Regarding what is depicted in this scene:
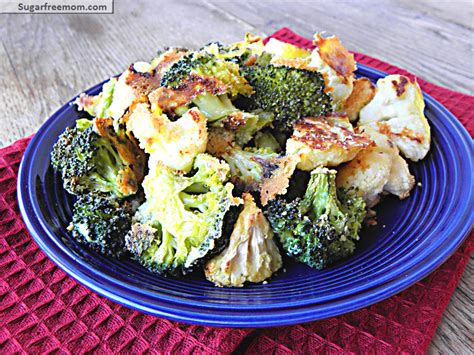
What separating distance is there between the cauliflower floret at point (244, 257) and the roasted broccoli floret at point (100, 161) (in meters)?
0.33

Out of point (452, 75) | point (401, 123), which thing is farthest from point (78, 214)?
point (452, 75)

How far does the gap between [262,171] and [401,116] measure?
545mm

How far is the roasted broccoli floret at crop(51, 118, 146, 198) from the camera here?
4.66 ft

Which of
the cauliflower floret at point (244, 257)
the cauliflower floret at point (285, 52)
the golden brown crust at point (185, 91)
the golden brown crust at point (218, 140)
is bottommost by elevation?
the cauliflower floret at point (244, 257)

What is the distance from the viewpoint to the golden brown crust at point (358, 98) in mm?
1657

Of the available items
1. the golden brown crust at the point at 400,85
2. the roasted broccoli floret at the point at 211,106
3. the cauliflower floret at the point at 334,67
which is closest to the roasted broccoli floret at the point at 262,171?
the roasted broccoli floret at the point at 211,106

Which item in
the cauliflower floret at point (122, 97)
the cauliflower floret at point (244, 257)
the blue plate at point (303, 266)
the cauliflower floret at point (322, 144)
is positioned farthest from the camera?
the cauliflower floret at point (122, 97)

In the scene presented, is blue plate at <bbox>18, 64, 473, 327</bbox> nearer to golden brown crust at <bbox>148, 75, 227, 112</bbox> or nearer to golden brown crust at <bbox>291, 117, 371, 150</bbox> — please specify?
golden brown crust at <bbox>291, 117, 371, 150</bbox>

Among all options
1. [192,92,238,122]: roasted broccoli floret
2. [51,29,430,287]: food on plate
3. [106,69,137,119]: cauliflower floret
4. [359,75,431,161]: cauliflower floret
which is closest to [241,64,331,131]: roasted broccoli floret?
[51,29,430,287]: food on plate

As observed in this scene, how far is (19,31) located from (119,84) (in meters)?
1.58

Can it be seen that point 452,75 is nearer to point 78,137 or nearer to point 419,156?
point 419,156

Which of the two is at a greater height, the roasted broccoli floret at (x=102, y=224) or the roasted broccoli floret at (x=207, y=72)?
→ the roasted broccoli floret at (x=207, y=72)

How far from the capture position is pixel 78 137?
1458mm

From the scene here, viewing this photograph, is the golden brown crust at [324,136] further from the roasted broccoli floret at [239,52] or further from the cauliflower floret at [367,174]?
the roasted broccoli floret at [239,52]
